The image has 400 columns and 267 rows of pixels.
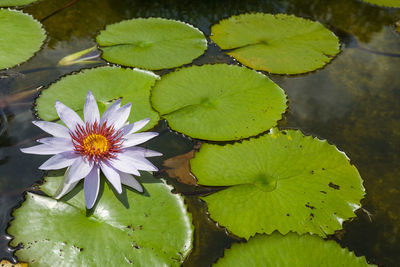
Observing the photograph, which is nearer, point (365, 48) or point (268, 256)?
point (268, 256)

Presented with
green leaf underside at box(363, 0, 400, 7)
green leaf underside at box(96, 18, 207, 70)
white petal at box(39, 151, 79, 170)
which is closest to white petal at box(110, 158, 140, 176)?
white petal at box(39, 151, 79, 170)

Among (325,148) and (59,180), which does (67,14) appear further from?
(325,148)

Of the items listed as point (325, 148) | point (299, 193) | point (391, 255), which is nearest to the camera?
point (391, 255)

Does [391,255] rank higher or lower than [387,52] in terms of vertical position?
lower

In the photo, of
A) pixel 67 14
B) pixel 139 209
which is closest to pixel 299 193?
pixel 139 209

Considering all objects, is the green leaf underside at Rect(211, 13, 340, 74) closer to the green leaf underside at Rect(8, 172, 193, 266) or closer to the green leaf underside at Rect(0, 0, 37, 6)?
the green leaf underside at Rect(8, 172, 193, 266)

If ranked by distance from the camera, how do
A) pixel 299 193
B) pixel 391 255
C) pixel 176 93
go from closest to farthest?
1. pixel 391 255
2. pixel 299 193
3. pixel 176 93
